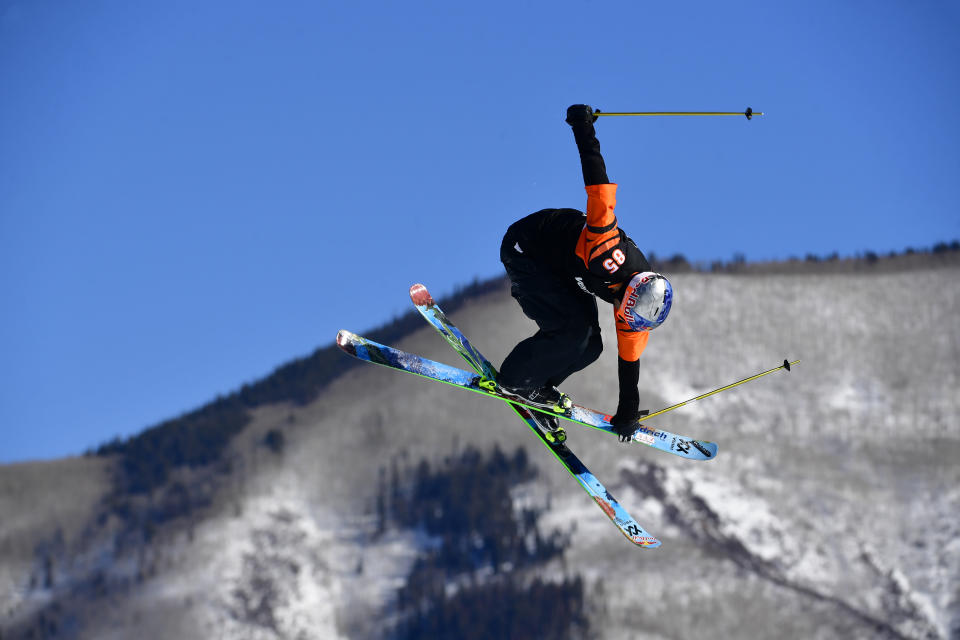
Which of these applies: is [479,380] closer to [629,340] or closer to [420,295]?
[420,295]

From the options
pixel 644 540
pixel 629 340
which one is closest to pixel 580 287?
pixel 629 340

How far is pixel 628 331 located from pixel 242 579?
4035 inches

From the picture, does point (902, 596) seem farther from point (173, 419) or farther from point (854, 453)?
point (173, 419)

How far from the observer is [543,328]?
12.6 m

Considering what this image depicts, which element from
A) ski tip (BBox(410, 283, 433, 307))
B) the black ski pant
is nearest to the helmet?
the black ski pant

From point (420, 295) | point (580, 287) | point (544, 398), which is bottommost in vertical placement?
point (544, 398)

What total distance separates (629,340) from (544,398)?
5.78 ft

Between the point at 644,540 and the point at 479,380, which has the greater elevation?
the point at 479,380

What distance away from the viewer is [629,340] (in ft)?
39.7

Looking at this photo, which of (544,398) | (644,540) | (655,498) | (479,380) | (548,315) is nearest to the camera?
(548,315)

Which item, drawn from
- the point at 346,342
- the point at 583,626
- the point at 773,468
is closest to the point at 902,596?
the point at 773,468

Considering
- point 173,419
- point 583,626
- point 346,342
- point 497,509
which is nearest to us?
point 346,342

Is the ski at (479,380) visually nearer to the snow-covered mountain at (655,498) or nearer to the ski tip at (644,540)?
the ski tip at (644,540)

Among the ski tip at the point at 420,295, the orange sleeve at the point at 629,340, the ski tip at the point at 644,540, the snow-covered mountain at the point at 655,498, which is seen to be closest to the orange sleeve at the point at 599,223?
the orange sleeve at the point at 629,340
